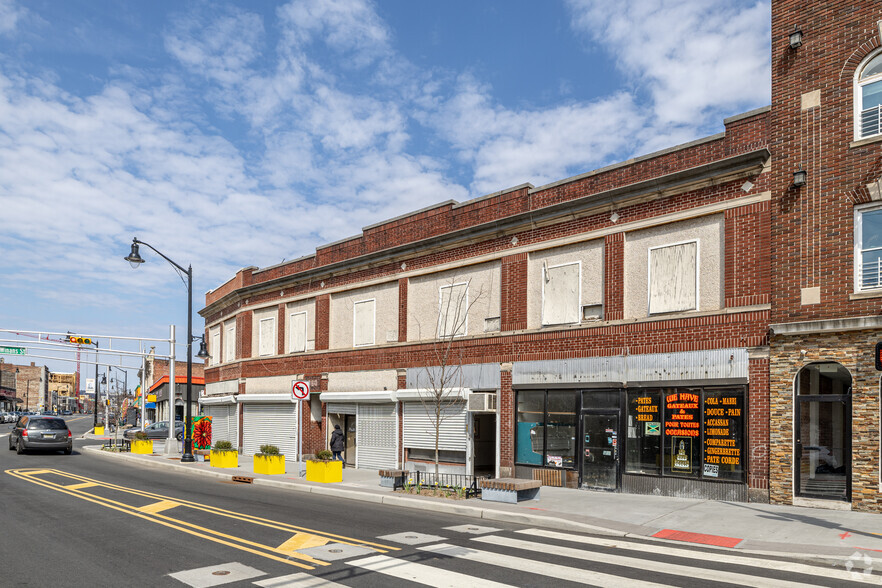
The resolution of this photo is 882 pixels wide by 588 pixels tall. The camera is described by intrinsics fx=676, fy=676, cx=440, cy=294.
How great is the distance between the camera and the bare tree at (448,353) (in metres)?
22.4

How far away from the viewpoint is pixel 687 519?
13.3 meters

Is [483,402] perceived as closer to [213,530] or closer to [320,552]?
[213,530]

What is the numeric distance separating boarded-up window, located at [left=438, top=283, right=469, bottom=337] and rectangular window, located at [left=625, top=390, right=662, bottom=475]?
6.91m

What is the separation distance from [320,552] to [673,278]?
11274 mm

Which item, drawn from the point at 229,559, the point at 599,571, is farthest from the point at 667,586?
the point at 229,559

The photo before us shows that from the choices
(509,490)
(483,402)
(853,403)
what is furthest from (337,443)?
(853,403)

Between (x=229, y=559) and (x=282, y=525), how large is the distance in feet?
9.84

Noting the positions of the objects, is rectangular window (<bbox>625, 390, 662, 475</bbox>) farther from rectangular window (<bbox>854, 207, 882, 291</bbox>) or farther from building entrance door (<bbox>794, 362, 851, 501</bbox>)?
rectangular window (<bbox>854, 207, 882, 291</bbox>)

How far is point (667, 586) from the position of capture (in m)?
8.17

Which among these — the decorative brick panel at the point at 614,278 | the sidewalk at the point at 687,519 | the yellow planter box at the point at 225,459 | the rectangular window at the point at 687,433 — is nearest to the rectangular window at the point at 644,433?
the rectangular window at the point at 687,433

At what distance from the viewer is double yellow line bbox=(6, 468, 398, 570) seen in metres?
10.1

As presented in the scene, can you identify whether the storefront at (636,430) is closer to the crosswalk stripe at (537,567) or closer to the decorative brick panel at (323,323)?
the crosswalk stripe at (537,567)

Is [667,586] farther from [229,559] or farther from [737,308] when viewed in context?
[737,308]

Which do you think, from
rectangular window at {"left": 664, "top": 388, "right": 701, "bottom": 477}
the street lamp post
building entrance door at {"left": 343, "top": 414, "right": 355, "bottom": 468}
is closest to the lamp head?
the street lamp post
